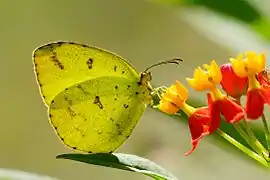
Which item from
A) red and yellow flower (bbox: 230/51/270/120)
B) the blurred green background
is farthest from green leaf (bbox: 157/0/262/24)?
the blurred green background

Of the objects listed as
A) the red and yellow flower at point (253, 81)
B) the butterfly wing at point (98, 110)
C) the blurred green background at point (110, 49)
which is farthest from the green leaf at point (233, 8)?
the blurred green background at point (110, 49)

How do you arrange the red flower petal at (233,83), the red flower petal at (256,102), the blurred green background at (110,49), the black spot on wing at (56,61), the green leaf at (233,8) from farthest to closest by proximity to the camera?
the blurred green background at (110,49) < the green leaf at (233,8) < the black spot on wing at (56,61) < the red flower petal at (233,83) < the red flower petal at (256,102)

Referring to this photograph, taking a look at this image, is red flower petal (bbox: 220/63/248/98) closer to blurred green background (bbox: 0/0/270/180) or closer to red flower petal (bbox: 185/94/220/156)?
red flower petal (bbox: 185/94/220/156)

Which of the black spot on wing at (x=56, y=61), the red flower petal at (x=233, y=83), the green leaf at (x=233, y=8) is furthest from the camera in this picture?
the green leaf at (x=233, y=8)

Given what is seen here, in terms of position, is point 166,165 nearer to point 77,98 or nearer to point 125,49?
point 125,49

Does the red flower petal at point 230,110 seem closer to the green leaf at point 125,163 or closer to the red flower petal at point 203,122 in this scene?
the red flower petal at point 203,122

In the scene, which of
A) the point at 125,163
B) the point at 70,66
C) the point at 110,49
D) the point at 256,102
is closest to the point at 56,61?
the point at 70,66

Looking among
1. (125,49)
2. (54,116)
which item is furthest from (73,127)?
(125,49)
